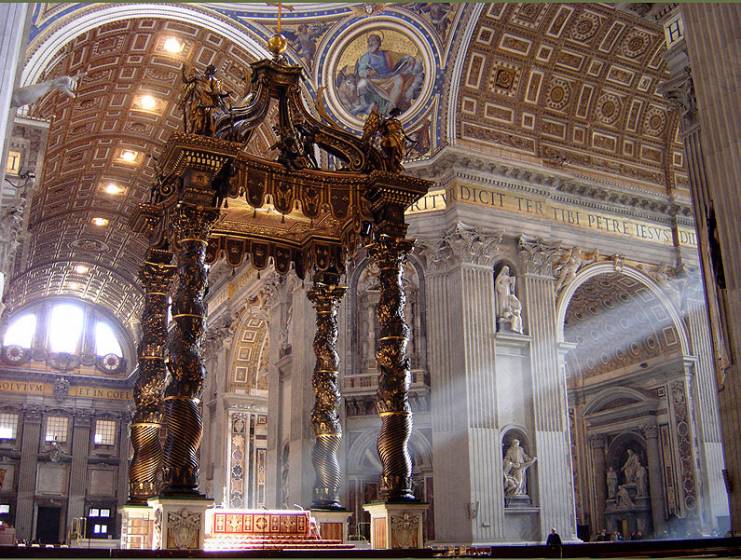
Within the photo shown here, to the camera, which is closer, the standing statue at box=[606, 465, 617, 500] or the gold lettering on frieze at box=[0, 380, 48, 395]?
the standing statue at box=[606, 465, 617, 500]

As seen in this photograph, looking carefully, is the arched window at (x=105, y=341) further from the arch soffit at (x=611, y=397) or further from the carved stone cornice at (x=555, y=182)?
the carved stone cornice at (x=555, y=182)

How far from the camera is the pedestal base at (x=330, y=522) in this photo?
898 centimetres

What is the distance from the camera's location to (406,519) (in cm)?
805

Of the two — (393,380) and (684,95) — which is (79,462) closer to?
(393,380)

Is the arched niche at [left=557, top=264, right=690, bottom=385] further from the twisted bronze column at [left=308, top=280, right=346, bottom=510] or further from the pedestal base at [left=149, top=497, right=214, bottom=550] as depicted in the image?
the pedestal base at [left=149, top=497, right=214, bottom=550]

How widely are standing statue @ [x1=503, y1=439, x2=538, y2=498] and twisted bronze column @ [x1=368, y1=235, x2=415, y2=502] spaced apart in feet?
19.7

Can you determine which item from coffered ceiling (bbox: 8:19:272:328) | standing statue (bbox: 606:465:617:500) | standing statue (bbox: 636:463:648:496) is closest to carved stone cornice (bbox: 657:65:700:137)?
coffered ceiling (bbox: 8:19:272:328)

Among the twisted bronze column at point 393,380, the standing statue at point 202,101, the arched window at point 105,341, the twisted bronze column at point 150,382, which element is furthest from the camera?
the arched window at point 105,341

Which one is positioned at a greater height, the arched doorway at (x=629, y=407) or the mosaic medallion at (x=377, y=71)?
the mosaic medallion at (x=377, y=71)

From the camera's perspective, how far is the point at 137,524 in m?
8.71

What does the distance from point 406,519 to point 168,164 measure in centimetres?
429

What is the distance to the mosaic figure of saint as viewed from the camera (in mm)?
15953

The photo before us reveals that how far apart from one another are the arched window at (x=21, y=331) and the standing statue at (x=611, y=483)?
22.1 meters

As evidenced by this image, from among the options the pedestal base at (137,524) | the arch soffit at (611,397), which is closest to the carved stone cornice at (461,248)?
the arch soffit at (611,397)
